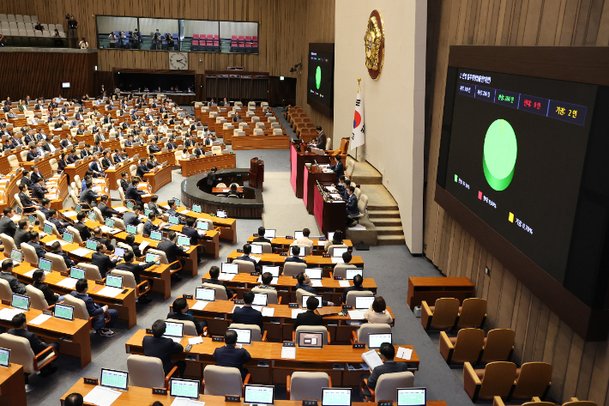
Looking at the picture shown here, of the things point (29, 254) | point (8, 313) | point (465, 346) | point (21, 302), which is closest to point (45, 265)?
point (29, 254)

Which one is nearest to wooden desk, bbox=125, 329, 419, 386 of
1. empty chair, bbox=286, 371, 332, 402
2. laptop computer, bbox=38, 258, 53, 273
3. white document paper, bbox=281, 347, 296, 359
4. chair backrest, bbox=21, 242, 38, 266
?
white document paper, bbox=281, 347, 296, 359

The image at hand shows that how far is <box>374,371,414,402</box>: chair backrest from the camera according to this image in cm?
643

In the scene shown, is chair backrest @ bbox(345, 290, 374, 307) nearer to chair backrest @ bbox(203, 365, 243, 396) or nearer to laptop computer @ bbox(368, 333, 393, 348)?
laptop computer @ bbox(368, 333, 393, 348)

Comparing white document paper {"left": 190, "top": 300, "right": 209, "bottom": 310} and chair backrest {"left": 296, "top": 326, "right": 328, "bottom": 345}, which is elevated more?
chair backrest {"left": 296, "top": 326, "right": 328, "bottom": 345}

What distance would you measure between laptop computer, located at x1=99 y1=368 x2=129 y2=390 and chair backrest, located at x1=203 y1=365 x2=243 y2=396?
0.92 m

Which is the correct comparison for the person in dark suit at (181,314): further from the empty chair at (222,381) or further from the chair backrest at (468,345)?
the chair backrest at (468,345)

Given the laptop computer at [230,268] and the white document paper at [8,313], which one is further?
the laptop computer at [230,268]

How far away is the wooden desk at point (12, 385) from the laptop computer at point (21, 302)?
174cm

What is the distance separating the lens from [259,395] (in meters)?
6.09

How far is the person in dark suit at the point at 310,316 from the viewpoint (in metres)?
8.08

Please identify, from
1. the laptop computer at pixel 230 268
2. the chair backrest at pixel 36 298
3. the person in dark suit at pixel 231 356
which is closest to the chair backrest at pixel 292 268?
the laptop computer at pixel 230 268

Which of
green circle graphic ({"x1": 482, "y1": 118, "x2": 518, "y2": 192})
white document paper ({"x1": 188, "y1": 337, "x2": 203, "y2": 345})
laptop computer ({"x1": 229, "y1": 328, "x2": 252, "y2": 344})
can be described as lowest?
white document paper ({"x1": 188, "y1": 337, "x2": 203, "y2": 345})

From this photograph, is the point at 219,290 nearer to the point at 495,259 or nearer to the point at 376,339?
the point at 376,339

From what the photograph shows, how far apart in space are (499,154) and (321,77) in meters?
17.5
